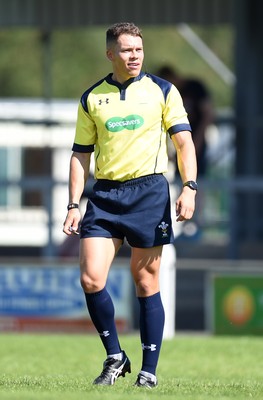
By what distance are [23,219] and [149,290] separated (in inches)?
435

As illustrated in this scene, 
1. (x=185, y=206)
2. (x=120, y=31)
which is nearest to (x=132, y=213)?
(x=185, y=206)

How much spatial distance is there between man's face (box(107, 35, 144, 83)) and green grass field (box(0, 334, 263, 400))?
5.76 ft

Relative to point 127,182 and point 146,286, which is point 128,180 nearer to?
point 127,182

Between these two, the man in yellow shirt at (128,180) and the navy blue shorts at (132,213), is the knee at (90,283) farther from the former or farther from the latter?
the navy blue shorts at (132,213)

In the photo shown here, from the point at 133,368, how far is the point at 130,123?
330 centimetres

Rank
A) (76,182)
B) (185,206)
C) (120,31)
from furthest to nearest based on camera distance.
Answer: (76,182), (120,31), (185,206)

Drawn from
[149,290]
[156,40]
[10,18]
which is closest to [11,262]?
[10,18]

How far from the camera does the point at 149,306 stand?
8102 millimetres

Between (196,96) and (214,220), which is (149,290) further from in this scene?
(196,96)

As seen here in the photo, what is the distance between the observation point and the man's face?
25.9ft

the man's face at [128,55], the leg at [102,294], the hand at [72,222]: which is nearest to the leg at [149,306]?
the leg at [102,294]

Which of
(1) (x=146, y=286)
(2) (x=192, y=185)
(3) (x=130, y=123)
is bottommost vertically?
(1) (x=146, y=286)

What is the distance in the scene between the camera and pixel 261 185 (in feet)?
49.5

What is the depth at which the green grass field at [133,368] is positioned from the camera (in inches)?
296
